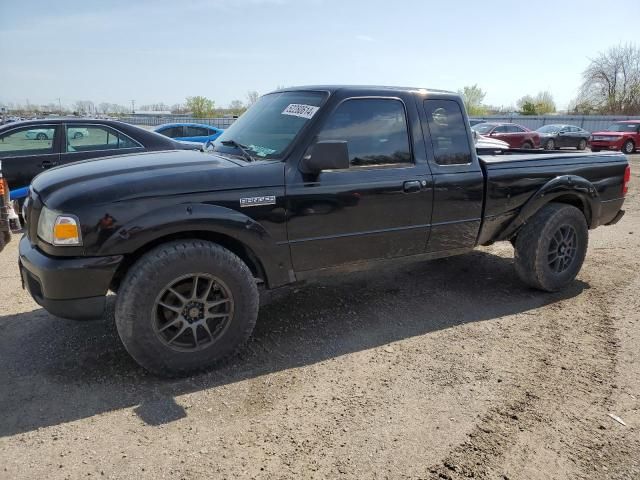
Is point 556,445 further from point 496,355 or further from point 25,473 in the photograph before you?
point 25,473

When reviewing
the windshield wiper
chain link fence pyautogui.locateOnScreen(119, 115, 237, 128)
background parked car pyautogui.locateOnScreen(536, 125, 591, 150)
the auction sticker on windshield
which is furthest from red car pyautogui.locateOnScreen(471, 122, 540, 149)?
the windshield wiper

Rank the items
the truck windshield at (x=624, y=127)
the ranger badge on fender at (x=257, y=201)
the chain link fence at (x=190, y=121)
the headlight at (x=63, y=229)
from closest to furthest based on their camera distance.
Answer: the headlight at (x=63, y=229) → the ranger badge on fender at (x=257, y=201) → the truck windshield at (x=624, y=127) → the chain link fence at (x=190, y=121)

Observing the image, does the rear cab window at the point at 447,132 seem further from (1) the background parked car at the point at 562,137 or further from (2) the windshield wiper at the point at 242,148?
(1) the background parked car at the point at 562,137

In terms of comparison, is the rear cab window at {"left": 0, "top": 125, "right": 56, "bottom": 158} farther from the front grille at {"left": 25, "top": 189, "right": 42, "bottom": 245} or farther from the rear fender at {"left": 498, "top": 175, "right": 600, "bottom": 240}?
the rear fender at {"left": 498, "top": 175, "right": 600, "bottom": 240}

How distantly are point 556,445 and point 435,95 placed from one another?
284cm

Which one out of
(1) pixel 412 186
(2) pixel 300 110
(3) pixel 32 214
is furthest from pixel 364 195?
(3) pixel 32 214

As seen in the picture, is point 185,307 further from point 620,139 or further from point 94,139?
point 620,139

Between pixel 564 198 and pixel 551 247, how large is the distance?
22.3 inches

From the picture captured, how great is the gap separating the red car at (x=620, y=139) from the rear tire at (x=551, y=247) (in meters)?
23.5

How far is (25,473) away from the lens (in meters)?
2.38

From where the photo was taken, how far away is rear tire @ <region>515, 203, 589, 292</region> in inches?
190

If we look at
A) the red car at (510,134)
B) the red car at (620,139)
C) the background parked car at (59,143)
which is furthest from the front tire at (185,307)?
the red car at (620,139)

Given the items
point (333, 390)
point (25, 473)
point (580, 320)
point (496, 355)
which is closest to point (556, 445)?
point (496, 355)

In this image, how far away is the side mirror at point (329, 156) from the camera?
338cm
